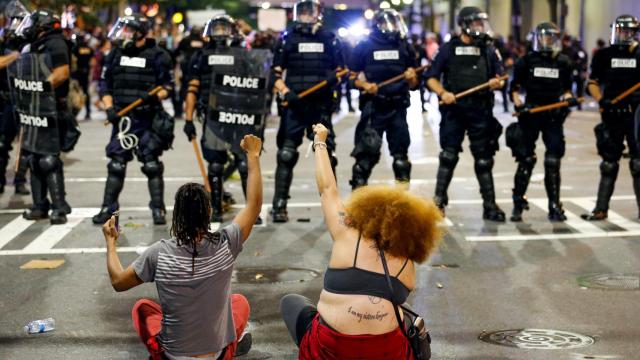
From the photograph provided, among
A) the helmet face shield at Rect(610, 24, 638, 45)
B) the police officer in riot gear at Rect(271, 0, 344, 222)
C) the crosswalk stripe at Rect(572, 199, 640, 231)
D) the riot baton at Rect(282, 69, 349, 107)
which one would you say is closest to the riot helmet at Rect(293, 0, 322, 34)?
the police officer in riot gear at Rect(271, 0, 344, 222)

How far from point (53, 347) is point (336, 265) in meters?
2.46

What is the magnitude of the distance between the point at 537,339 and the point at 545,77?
4.74m

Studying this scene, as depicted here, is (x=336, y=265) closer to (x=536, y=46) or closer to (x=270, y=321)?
(x=270, y=321)

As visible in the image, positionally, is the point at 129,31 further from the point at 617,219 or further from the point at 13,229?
the point at 617,219

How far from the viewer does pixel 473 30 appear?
11.5 metres

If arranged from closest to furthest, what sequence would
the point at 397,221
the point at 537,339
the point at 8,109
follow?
the point at 397,221, the point at 537,339, the point at 8,109

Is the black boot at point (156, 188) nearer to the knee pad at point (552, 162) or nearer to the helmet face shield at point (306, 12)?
the helmet face shield at point (306, 12)

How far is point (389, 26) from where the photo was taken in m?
11.9

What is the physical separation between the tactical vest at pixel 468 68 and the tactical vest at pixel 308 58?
122 centimetres

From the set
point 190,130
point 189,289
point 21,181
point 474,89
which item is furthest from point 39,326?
point 21,181

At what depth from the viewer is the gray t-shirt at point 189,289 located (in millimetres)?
5820

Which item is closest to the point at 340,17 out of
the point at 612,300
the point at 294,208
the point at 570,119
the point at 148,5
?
the point at 148,5

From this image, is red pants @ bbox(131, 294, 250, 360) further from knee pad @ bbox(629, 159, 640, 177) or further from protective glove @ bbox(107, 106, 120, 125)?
knee pad @ bbox(629, 159, 640, 177)

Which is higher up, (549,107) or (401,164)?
(549,107)
